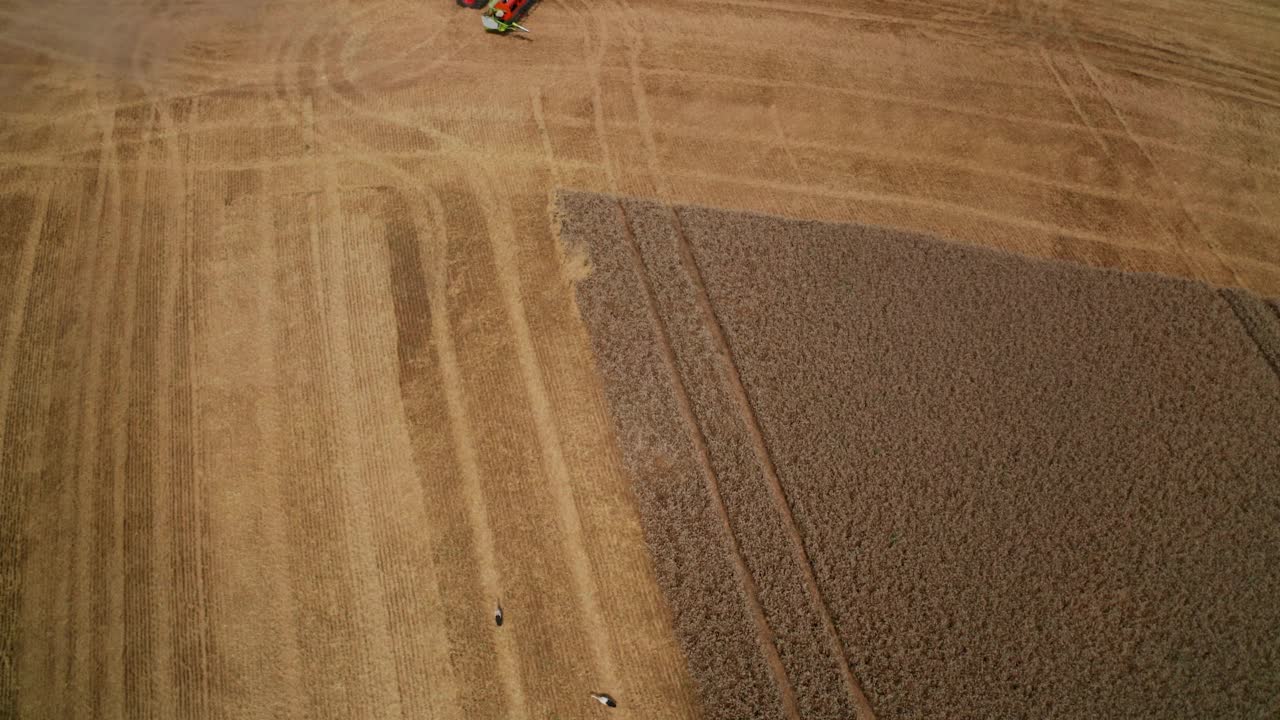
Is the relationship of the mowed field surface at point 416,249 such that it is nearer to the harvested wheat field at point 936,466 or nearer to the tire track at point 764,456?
the harvested wheat field at point 936,466

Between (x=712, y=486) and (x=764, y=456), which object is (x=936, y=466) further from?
(x=712, y=486)

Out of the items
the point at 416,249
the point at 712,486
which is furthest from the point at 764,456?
the point at 416,249

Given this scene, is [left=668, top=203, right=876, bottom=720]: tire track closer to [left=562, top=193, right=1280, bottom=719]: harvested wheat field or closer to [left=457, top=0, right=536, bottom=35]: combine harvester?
[left=562, top=193, right=1280, bottom=719]: harvested wheat field

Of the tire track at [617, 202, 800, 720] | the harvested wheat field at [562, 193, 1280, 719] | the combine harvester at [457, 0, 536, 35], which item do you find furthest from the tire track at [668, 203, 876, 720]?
the combine harvester at [457, 0, 536, 35]

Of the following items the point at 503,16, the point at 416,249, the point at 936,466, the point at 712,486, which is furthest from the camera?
the point at 503,16

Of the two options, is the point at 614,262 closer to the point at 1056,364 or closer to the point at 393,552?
Result: the point at 393,552

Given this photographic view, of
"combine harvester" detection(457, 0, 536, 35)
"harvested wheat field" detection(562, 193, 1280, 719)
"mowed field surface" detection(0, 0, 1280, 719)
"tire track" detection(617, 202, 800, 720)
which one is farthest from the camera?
"combine harvester" detection(457, 0, 536, 35)

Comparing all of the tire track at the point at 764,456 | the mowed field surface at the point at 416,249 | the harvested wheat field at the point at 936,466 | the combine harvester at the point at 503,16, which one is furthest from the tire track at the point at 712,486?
the combine harvester at the point at 503,16
